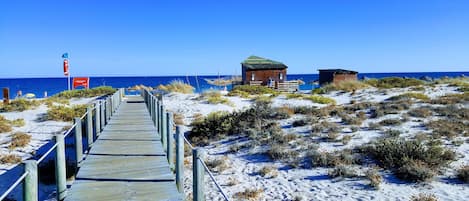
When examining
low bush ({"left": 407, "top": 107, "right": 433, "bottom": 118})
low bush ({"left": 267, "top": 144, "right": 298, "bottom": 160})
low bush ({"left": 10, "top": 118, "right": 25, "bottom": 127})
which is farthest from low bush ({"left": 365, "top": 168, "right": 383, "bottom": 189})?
low bush ({"left": 10, "top": 118, "right": 25, "bottom": 127})

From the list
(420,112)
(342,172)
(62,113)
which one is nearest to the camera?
(342,172)

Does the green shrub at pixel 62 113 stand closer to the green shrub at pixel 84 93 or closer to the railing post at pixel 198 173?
the green shrub at pixel 84 93

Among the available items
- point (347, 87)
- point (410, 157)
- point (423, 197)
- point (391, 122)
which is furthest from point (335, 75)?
point (423, 197)

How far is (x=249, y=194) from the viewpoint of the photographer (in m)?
8.49

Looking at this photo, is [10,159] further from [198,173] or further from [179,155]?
[198,173]

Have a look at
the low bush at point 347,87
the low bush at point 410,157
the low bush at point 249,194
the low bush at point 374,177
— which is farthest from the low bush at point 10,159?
the low bush at point 347,87

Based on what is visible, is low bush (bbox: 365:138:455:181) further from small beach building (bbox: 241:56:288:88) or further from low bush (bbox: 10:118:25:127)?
small beach building (bbox: 241:56:288:88)

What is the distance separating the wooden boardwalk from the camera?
5543 millimetres

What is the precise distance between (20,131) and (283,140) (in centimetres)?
1253

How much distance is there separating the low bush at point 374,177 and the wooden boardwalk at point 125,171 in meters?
4.45

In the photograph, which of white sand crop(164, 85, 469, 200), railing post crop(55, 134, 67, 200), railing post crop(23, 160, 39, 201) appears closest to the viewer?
railing post crop(23, 160, 39, 201)

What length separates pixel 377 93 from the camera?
79.4 feet

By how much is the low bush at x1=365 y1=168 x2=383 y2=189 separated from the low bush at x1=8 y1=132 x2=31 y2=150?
42.4ft

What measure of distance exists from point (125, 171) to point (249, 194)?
9.77 feet
